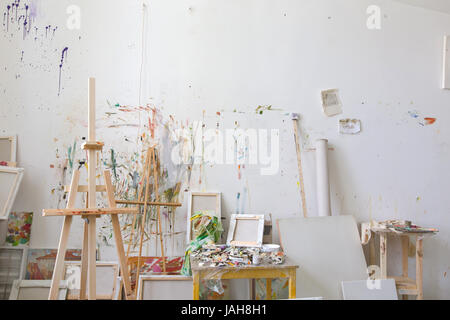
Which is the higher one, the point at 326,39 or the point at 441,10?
the point at 441,10

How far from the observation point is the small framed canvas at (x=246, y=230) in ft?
9.77

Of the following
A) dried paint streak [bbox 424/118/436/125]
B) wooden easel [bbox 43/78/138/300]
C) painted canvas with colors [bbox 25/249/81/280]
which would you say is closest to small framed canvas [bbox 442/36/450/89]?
dried paint streak [bbox 424/118/436/125]

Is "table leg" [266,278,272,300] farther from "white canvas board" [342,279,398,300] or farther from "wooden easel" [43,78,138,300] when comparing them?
"wooden easel" [43,78,138,300]

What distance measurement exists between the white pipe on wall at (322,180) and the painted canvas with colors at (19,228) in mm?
2342

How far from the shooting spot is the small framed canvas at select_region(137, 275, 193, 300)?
9.61 feet

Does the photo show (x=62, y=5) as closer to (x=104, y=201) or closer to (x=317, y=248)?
(x=104, y=201)

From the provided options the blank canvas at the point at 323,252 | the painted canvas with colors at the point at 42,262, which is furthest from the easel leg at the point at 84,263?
the blank canvas at the point at 323,252

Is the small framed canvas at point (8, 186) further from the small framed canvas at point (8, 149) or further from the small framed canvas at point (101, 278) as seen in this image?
the small framed canvas at point (101, 278)

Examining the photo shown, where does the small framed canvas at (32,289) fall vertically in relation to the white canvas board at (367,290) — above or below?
below

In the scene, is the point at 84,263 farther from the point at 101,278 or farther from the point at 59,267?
the point at 101,278

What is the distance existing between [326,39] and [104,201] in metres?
2.35

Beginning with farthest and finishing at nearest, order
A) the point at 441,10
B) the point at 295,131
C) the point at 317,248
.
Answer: the point at 441,10 < the point at 295,131 < the point at 317,248
